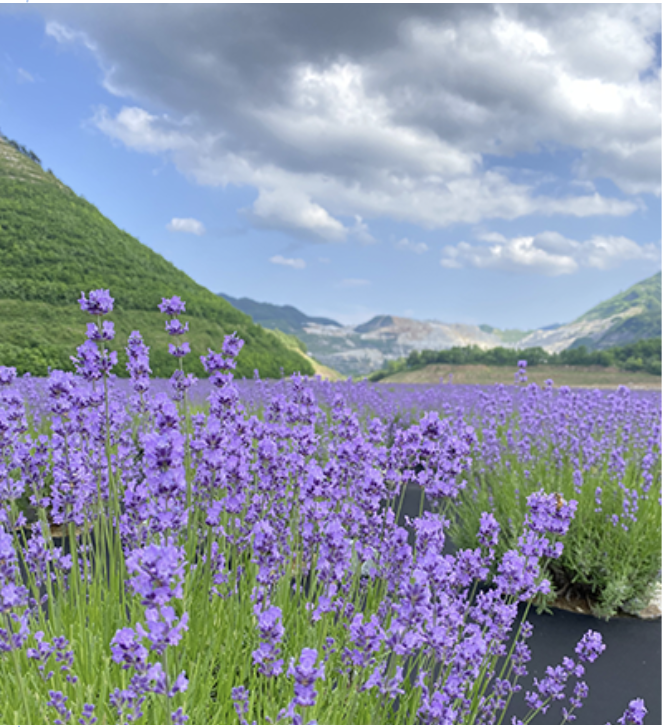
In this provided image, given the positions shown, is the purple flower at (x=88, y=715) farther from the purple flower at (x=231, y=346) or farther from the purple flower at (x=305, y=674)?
the purple flower at (x=231, y=346)

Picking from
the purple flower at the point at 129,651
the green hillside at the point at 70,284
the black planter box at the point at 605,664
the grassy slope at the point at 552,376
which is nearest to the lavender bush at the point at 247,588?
the purple flower at the point at 129,651

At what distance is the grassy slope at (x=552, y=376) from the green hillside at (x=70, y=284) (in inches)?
429

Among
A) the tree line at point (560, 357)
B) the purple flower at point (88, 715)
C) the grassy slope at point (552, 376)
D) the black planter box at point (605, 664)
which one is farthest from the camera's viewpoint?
the tree line at point (560, 357)

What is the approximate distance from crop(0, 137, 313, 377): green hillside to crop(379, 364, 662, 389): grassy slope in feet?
35.8

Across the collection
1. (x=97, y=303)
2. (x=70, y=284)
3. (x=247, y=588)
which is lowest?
(x=247, y=588)

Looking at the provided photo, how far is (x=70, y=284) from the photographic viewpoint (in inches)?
860

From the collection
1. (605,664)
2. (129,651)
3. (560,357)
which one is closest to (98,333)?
(129,651)

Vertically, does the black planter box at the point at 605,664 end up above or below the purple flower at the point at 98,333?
below

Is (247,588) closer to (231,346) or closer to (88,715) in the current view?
(88,715)

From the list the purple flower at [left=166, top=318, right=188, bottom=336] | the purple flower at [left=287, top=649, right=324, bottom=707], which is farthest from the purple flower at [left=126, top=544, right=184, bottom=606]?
the purple flower at [left=166, top=318, right=188, bottom=336]

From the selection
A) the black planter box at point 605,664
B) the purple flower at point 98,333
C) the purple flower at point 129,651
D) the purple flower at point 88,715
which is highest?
the purple flower at point 98,333

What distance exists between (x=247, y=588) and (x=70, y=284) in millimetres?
22879

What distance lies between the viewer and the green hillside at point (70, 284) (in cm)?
1540

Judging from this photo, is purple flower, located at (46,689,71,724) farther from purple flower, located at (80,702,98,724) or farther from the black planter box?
the black planter box
